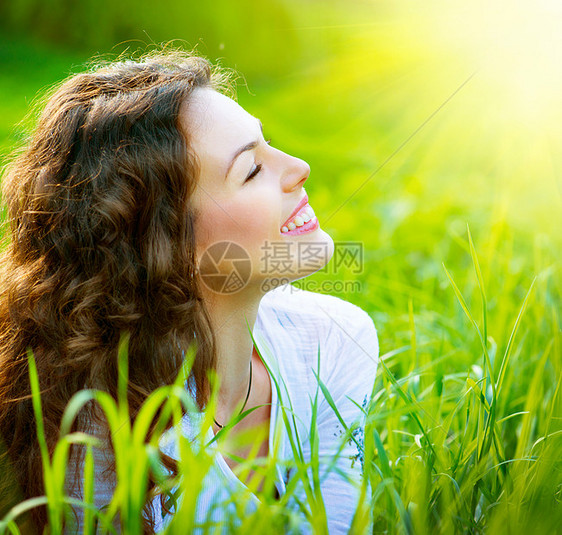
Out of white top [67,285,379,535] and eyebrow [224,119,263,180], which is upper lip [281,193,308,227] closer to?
eyebrow [224,119,263,180]

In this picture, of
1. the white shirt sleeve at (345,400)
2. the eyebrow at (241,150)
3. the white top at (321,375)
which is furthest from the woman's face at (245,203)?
the white shirt sleeve at (345,400)

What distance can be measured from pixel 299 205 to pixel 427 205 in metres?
1.73

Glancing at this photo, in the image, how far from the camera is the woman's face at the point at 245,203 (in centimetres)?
123

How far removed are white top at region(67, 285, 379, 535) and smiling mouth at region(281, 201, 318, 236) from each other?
254 millimetres

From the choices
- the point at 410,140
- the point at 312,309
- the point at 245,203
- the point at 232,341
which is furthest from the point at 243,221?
the point at 410,140

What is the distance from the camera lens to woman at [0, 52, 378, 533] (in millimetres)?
1201

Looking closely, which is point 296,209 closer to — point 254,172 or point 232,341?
point 254,172

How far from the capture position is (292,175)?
4.20ft

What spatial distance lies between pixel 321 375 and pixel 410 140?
282 centimetres

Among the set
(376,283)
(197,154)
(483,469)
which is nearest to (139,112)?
(197,154)

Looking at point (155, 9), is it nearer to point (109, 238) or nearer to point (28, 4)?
point (28, 4)

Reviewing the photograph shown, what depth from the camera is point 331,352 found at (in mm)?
1548

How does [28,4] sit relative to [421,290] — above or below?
above
